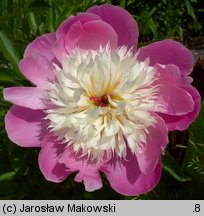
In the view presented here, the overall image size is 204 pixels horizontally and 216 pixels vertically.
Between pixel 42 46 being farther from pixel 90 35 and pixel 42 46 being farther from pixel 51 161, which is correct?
pixel 51 161

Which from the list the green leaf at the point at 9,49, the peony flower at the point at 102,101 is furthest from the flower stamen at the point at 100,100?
the green leaf at the point at 9,49

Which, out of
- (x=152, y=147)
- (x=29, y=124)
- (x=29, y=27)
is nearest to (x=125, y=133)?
(x=152, y=147)

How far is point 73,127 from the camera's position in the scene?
957 millimetres

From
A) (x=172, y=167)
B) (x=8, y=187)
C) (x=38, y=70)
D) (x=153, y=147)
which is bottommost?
(x=8, y=187)

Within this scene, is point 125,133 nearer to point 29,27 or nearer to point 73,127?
point 73,127

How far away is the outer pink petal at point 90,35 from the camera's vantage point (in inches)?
39.1

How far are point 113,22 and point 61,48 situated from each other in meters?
0.12

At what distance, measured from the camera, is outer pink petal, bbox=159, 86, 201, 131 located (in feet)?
3.20

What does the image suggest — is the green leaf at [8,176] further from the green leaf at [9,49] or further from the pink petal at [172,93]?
the pink petal at [172,93]

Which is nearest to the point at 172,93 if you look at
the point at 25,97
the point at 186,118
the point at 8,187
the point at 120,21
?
the point at 186,118

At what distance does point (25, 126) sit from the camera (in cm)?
102

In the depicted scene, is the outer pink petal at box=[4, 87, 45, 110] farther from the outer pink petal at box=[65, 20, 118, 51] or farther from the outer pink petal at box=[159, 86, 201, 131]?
the outer pink petal at box=[159, 86, 201, 131]

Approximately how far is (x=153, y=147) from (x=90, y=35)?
253mm

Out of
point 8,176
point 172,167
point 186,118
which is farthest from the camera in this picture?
point 8,176
